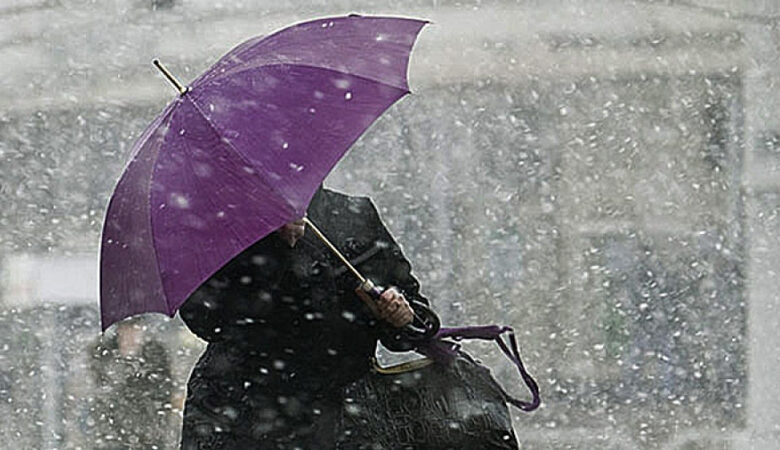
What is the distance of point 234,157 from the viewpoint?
2.02 meters

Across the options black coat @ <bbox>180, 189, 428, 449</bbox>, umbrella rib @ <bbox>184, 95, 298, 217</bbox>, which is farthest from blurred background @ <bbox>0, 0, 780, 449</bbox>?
umbrella rib @ <bbox>184, 95, 298, 217</bbox>

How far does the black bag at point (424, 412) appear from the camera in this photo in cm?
230

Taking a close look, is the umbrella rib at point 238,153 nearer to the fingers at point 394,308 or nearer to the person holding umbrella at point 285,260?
the person holding umbrella at point 285,260

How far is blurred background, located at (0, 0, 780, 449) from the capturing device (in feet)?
19.0

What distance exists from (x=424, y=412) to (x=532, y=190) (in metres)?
4.08

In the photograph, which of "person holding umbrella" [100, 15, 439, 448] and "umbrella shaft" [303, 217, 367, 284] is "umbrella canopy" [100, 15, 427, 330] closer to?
"person holding umbrella" [100, 15, 439, 448]

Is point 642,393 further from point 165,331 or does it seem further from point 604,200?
point 165,331

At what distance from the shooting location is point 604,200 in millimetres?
6242

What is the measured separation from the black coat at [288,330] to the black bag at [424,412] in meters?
0.04

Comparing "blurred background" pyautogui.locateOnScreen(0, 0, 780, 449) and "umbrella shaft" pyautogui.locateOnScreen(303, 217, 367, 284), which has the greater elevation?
"umbrella shaft" pyautogui.locateOnScreen(303, 217, 367, 284)

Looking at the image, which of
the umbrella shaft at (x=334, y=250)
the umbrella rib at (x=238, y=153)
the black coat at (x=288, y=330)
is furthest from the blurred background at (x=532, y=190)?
the umbrella rib at (x=238, y=153)

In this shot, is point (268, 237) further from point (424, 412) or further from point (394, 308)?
point (424, 412)

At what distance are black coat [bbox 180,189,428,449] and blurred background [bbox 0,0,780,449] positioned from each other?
10.6 ft

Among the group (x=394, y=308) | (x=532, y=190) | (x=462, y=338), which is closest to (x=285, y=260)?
(x=394, y=308)
